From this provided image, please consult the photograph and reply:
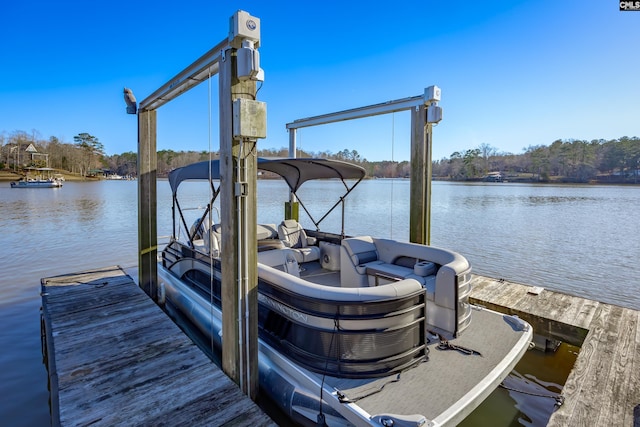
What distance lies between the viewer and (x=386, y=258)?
4.23 meters

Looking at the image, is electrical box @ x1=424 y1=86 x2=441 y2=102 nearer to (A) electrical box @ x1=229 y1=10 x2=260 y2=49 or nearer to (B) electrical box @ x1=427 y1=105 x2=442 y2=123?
(B) electrical box @ x1=427 y1=105 x2=442 y2=123

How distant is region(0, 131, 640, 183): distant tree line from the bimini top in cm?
2456

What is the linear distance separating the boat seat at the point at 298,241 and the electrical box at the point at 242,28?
3200 millimetres

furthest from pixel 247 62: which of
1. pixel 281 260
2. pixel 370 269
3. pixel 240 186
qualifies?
pixel 281 260

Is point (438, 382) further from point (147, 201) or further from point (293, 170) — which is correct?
point (147, 201)

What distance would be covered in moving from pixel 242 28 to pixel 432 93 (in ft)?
9.72

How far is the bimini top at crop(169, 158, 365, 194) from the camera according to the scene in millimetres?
4424

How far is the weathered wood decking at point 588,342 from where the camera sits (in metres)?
2.51

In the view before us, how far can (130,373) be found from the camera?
113 inches

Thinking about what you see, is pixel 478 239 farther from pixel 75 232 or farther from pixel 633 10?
pixel 75 232

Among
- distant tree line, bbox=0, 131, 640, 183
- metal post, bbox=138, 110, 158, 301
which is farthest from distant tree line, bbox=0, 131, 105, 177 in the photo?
metal post, bbox=138, 110, 158, 301

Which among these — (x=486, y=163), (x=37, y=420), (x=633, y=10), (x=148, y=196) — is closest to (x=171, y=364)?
(x=37, y=420)

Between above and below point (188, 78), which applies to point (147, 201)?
below

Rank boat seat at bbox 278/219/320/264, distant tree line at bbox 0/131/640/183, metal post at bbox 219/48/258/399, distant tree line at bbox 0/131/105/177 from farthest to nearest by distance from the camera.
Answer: distant tree line at bbox 0/131/105/177 < distant tree line at bbox 0/131/640/183 < boat seat at bbox 278/219/320/264 < metal post at bbox 219/48/258/399
